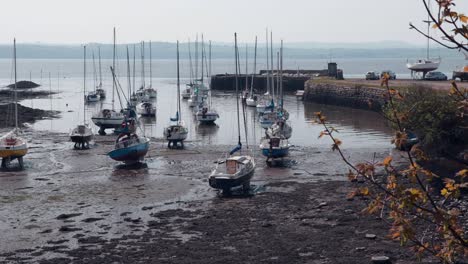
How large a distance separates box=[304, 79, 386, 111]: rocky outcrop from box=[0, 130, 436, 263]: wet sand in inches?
1176

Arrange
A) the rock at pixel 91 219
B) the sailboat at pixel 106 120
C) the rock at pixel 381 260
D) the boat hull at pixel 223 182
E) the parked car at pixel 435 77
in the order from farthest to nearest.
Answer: the parked car at pixel 435 77 < the sailboat at pixel 106 120 < the boat hull at pixel 223 182 < the rock at pixel 91 219 < the rock at pixel 381 260

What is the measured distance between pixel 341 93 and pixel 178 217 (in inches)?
1926

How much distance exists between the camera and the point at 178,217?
21859 millimetres

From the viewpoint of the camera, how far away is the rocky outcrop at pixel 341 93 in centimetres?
6306

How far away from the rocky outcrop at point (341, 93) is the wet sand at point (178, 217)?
29.9 metres

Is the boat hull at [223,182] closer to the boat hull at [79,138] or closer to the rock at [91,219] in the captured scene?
the rock at [91,219]

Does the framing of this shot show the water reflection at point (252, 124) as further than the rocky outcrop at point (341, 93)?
No

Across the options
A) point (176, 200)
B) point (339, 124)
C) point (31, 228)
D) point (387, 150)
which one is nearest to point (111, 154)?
point (176, 200)

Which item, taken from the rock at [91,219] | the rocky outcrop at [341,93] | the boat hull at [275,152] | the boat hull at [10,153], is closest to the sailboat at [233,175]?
the rock at [91,219]

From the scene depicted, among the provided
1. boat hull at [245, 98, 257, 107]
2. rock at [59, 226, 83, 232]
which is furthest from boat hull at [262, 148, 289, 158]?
boat hull at [245, 98, 257, 107]

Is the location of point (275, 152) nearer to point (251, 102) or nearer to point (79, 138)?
point (79, 138)

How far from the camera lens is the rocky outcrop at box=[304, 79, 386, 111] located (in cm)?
6306

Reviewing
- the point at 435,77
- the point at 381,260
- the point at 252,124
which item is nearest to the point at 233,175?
the point at 381,260

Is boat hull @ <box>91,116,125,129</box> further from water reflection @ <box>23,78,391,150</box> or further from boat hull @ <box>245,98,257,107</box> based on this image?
boat hull @ <box>245,98,257,107</box>
